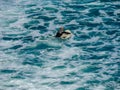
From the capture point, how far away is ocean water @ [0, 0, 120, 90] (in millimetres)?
13461

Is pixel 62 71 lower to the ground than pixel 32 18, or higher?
lower

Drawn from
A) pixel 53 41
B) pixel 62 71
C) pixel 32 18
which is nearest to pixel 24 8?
pixel 32 18

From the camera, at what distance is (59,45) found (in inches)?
640

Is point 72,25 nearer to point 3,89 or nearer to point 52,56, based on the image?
point 52,56

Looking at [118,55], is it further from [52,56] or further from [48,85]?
[48,85]

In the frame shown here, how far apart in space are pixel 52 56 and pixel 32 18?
499 centimetres

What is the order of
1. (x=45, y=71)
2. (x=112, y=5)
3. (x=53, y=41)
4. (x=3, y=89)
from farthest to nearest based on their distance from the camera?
1. (x=112, y=5)
2. (x=53, y=41)
3. (x=45, y=71)
4. (x=3, y=89)

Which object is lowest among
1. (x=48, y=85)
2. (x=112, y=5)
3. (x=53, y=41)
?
(x=48, y=85)

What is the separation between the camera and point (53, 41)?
655 inches

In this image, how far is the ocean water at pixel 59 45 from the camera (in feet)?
44.2

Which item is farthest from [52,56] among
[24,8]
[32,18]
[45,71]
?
[24,8]

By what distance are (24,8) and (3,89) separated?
9463 millimetres

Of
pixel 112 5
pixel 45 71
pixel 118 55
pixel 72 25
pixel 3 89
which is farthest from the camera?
pixel 112 5

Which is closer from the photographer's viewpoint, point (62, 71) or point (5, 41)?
point (62, 71)
